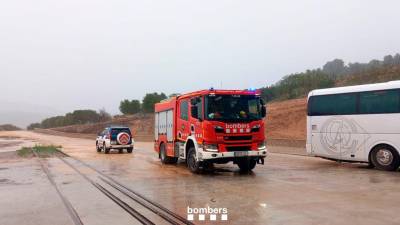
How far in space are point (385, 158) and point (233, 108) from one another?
594cm

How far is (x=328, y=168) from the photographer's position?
60.3 ft

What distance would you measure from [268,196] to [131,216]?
145 inches

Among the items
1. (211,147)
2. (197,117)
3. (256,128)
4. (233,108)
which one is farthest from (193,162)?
(256,128)

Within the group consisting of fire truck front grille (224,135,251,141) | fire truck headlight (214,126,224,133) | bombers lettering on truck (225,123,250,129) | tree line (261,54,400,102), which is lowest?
fire truck front grille (224,135,251,141)

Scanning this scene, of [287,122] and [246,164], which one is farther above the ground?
[287,122]

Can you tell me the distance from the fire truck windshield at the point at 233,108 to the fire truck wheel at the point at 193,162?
69.7 inches

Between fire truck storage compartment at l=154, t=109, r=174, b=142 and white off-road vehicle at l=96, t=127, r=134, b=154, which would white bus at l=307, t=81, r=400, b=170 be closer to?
fire truck storage compartment at l=154, t=109, r=174, b=142

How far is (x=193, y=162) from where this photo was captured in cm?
1656

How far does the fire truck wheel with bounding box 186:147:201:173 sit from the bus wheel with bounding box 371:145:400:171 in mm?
6610

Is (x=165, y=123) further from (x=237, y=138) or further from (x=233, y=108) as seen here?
(x=237, y=138)

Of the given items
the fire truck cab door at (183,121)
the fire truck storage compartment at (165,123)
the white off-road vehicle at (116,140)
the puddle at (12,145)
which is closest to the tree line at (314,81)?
the puddle at (12,145)

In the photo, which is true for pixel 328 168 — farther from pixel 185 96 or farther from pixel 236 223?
pixel 236 223

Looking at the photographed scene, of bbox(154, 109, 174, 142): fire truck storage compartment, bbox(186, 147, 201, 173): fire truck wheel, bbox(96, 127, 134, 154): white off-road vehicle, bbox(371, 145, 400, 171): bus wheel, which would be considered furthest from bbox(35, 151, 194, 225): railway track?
bbox(96, 127, 134, 154): white off-road vehicle

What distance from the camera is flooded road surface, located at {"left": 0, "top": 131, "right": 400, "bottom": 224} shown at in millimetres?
8891
